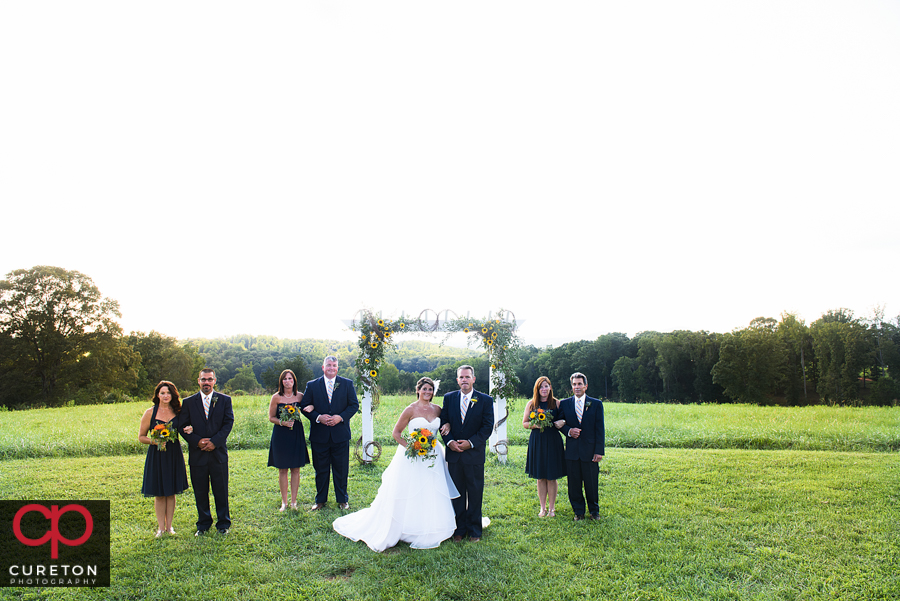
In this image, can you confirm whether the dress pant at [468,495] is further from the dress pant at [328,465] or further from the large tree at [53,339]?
the large tree at [53,339]

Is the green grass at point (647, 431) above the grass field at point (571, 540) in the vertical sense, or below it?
below

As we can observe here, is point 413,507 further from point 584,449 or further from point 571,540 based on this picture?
point 584,449

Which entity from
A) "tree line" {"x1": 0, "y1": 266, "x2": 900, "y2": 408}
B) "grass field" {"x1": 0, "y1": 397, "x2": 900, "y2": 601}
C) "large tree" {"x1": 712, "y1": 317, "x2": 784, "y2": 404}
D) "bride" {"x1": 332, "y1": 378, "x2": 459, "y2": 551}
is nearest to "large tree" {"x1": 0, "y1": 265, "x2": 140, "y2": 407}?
"tree line" {"x1": 0, "y1": 266, "x2": 900, "y2": 408}

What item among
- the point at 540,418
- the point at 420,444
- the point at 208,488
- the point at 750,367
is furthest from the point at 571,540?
the point at 750,367

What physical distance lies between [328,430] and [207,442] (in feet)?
6.21

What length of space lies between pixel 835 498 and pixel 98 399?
116ft

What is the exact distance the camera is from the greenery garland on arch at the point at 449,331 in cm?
1062

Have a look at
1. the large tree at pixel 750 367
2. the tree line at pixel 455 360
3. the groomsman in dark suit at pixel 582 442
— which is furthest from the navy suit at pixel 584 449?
the large tree at pixel 750 367

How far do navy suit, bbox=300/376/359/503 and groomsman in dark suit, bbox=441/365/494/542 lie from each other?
206 cm

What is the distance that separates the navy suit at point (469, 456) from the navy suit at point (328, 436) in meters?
2.08

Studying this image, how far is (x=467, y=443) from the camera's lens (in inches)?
244

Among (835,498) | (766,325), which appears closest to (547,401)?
(835,498)

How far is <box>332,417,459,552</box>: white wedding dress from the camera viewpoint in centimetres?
604

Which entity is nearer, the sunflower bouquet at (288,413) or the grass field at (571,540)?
the grass field at (571,540)
